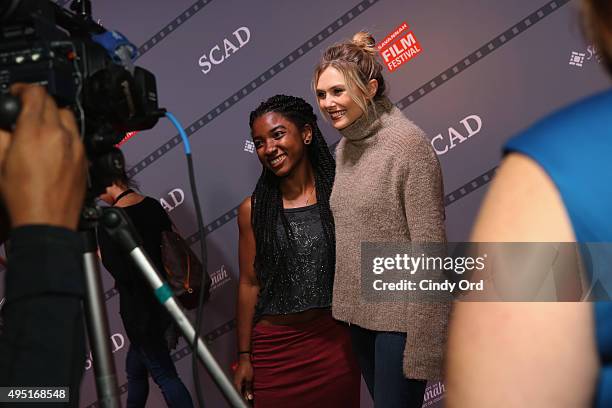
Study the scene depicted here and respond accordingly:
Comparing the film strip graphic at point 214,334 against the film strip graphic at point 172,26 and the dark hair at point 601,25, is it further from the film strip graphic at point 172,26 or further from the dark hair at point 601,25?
the dark hair at point 601,25

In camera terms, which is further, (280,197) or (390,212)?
(280,197)

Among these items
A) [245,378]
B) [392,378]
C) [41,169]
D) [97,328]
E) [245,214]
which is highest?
[245,214]

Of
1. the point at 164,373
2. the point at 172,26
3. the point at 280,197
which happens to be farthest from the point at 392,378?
the point at 172,26

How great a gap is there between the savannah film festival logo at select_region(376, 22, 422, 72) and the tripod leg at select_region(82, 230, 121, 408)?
1.85 m

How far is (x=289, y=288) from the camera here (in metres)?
1.86

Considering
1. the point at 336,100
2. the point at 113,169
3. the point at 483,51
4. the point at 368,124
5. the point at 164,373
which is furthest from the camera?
the point at 483,51

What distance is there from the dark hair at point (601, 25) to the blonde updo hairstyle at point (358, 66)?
1.29m

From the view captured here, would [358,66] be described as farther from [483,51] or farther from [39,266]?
[39,266]

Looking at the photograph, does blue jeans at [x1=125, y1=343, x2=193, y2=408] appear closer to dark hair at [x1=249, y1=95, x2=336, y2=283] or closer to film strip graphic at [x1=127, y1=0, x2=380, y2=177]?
dark hair at [x1=249, y1=95, x2=336, y2=283]

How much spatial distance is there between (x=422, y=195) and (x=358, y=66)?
50 centimetres

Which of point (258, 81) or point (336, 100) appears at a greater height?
point (258, 81)

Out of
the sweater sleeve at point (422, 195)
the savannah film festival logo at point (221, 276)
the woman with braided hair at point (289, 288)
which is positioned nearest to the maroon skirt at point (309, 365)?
the woman with braided hair at point (289, 288)

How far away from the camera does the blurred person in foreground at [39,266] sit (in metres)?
0.50

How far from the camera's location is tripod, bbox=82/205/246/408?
80 cm
